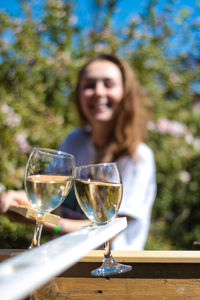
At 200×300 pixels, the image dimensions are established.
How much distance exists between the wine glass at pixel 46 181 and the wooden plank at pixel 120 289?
121mm

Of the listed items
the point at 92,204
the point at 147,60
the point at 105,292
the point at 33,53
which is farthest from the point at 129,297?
the point at 147,60

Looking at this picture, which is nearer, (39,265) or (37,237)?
(39,265)

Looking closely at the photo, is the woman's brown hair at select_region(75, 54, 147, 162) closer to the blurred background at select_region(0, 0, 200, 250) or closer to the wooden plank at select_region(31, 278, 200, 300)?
the blurred background at select_region(0, 0, 200, 250)

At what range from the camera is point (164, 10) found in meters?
4.01

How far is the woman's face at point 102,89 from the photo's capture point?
79.4 inches

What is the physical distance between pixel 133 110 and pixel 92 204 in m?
1.39

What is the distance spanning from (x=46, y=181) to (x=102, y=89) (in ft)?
4.17

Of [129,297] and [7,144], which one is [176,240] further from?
[129,297]

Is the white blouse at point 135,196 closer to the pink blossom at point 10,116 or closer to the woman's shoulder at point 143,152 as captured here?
the woman's shoulder at point 143,152

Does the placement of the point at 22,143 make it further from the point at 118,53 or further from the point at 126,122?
the point at 118,53

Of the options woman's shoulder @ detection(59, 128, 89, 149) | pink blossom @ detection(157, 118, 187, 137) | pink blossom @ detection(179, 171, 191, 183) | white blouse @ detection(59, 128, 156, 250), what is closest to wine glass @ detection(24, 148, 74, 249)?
white blouse @ detection(59, 128, 156, 250)

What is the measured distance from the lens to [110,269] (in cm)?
75

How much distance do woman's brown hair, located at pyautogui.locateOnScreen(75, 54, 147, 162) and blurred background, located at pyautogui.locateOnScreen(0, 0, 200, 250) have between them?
896mm

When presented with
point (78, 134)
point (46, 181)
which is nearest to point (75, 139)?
point (78, 134)
